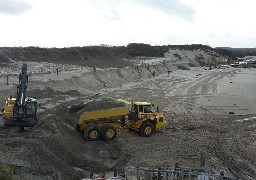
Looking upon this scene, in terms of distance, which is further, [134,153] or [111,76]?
[111,76]

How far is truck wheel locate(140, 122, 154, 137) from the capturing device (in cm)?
2250

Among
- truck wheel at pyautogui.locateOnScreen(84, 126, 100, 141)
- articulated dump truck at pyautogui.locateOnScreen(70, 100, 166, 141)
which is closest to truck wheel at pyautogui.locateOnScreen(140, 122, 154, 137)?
articulated dump truck at pyautogui.locateOnScreen(70, 100, 166, 141)

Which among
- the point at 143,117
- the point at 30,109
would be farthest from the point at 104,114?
the point at 30,109

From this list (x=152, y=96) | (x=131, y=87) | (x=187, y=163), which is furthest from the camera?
(x=131, y=87)

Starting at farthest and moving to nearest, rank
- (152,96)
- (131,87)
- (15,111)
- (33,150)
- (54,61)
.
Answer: (54,61) < (131,87) < (152,96) < (15,111) < (33,150)

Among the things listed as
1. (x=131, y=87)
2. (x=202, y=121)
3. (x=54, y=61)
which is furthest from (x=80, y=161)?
(x=54, y=61)

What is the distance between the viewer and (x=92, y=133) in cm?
2080

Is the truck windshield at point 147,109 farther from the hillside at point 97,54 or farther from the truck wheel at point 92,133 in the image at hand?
the hillside at point 97,54

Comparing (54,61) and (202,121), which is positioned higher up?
(54,61)

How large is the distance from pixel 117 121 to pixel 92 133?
1.75 meters

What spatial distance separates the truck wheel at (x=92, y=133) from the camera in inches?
815

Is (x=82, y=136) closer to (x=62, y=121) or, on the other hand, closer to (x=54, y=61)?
(x=62, y=121)

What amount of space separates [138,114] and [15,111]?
21.9 feet

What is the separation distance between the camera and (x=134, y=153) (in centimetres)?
2006
